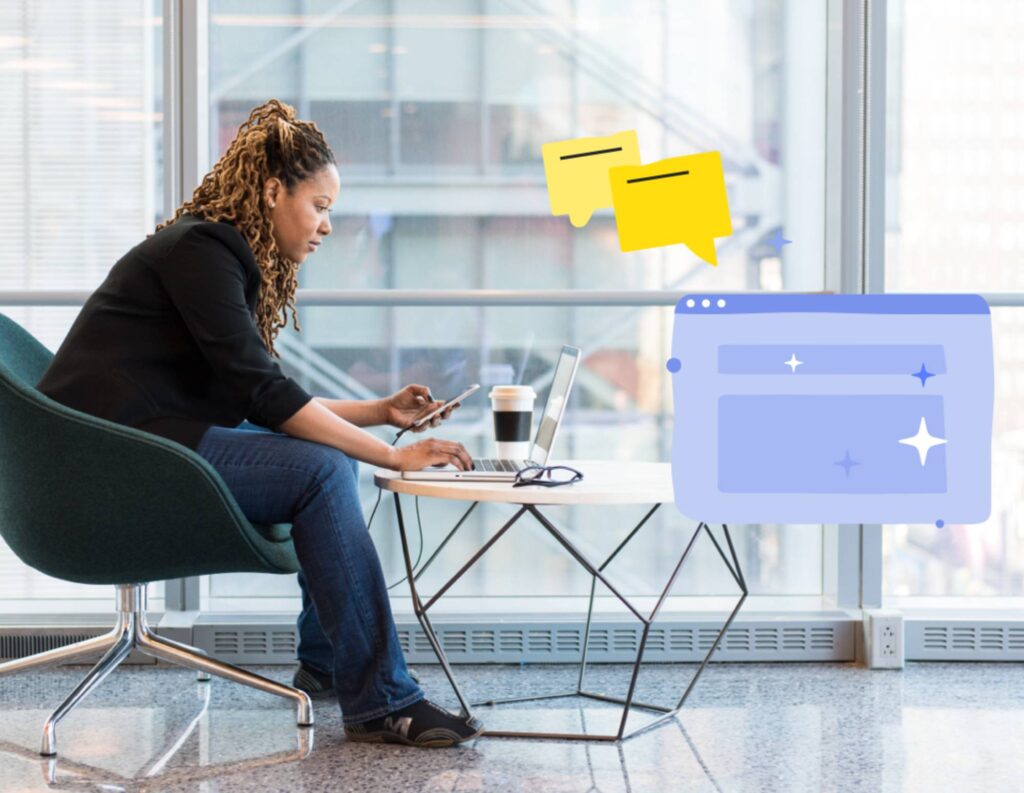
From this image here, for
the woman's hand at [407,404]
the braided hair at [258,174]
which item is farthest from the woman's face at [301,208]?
the woman's hand at [407,404]

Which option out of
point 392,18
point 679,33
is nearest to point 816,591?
point 679,33

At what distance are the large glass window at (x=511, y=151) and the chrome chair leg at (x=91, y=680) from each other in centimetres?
68

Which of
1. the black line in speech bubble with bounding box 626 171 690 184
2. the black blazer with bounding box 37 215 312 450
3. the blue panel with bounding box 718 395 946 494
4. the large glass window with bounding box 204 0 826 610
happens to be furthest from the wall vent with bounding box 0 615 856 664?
the black line in speech bubble with bounding box 626 171 690 184

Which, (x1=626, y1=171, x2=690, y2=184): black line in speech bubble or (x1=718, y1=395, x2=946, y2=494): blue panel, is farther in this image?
(x1=626, y1=171, x2=690, y2=184): black line in speech bubble

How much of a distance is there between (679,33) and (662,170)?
0.38 meters

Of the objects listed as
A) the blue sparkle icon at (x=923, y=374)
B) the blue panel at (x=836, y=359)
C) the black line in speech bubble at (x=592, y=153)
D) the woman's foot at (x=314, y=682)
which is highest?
the black line in speech bubble at (x=592, y=153)

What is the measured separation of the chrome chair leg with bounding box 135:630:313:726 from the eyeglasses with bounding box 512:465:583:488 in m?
0.61

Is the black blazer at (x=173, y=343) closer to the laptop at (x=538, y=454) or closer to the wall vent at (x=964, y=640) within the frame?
the laptop at (x=538, y=454)

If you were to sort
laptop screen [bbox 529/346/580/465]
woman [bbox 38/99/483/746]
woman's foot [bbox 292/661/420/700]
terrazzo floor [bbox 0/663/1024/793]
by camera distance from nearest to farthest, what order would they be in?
terrazzo floor [bbox 0/663/1024/793]
woman [bbox 38/99/483/746]
laptop screen [bbox 529/346/580/465]
woman's foot [bbox 292/661/420/700]

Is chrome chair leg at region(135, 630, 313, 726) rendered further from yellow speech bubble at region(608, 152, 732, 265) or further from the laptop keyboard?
yellow speech bubble at region(608, 152, 732, 265)

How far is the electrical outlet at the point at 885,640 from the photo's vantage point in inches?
114

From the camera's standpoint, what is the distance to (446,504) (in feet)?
10.5

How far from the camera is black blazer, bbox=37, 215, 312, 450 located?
87.1 inches

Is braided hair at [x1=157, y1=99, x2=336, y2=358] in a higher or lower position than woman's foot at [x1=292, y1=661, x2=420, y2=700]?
higher
